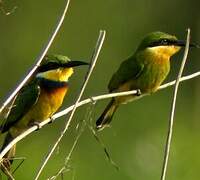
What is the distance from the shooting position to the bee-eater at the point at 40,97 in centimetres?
424

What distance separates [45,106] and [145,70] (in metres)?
0.51

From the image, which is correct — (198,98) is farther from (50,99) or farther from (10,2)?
(50,99)

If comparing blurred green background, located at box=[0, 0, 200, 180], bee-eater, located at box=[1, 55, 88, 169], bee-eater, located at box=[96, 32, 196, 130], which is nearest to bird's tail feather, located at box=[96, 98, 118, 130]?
bee-eater, located at box=[96, 32, 196, 130]

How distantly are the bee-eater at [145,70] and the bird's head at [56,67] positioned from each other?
10.3 inches

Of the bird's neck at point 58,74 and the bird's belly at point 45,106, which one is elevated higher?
the bird's neck at point 58,74

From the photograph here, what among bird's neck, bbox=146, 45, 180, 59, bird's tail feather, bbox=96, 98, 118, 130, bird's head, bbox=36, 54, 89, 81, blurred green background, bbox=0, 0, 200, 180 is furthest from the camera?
blurred green background, bbox=0, 0, 200, 180

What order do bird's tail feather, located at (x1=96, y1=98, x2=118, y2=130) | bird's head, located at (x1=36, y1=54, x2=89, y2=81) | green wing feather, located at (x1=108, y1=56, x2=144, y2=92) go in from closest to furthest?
bird's head, located at (x1=36, y1=54, x2=89, y2=81) < bird's tail feather, located at (x1=96, y1=98, x2=118, y2=130) < green wing feather, located at (x1=108, y1=56, x2=144, y2=92)

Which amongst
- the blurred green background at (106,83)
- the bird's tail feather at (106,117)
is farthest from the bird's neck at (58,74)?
the blurred green background at (106,83)

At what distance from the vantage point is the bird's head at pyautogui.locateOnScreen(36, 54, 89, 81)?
13.7 feet

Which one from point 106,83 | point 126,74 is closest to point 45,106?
point 126,74

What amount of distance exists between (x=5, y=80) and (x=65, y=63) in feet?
16.9

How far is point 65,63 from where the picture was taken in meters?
4.18

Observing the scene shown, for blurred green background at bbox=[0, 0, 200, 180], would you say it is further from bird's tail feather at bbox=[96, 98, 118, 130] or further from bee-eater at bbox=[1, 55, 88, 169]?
bee-eater at bbox=[1, 55, 88, 169]

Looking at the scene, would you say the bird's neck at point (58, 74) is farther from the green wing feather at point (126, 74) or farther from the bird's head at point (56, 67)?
the green wing feather at point (126, 74)
